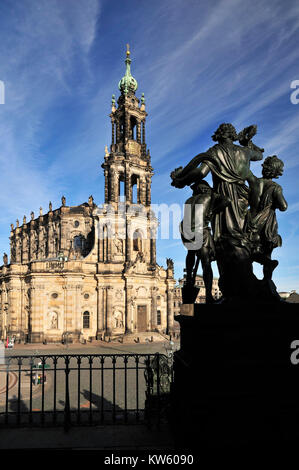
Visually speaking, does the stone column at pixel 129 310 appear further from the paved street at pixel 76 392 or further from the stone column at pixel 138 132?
the stone column at pixel 138 132

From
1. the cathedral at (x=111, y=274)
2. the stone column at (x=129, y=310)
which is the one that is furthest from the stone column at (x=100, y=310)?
the stone column at (x=129, y=310)

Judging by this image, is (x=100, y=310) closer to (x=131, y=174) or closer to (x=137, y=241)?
(x=137, y=241)

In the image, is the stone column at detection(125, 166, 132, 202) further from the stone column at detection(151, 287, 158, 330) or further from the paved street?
the paved street

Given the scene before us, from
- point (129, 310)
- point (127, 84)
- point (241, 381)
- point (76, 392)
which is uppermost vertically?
point (127, 84)

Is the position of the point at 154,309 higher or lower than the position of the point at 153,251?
lower

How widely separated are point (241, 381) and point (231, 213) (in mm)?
2338

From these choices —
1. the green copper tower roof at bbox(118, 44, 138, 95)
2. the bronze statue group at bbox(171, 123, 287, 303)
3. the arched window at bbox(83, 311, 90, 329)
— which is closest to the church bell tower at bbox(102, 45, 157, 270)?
the green copper tower roof at bbox(118, 44, 138, 95)

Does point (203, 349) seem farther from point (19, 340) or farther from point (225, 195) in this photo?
point (19, 340)

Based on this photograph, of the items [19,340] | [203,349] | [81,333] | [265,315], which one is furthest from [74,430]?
[19,340]

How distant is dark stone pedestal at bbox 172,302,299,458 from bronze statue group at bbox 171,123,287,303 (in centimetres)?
68

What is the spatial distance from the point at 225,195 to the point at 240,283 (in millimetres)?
1367

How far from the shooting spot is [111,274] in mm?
40156

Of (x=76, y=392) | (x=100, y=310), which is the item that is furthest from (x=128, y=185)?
(x=76, y=392)

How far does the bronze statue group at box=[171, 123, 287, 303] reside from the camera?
4.71m
